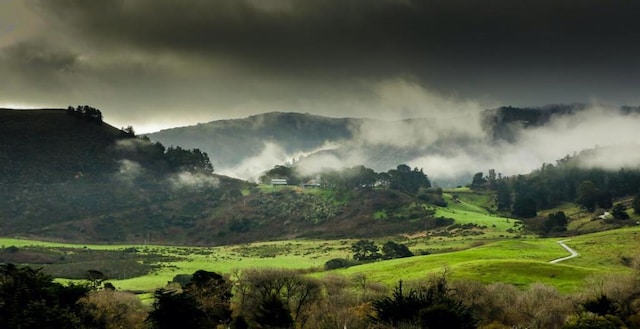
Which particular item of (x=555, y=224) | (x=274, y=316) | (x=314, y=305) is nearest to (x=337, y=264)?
(x=314, y=305)

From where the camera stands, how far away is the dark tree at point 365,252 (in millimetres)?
139800

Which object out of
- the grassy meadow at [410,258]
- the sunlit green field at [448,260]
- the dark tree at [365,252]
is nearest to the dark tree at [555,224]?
the grassy meadow at [410,258]

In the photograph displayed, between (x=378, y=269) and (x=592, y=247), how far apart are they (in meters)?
50.5

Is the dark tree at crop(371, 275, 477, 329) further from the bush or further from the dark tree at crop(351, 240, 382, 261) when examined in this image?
the dark tree at crop(351, 240, 382, 261)

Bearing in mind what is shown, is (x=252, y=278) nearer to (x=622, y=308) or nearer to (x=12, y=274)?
(x=12, y=274)

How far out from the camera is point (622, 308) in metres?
57.7

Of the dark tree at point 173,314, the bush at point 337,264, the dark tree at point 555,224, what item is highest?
the dark tree at point 555,224

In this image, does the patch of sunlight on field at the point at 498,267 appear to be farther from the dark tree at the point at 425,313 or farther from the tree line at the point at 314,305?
the dark tree at the point at 425,313

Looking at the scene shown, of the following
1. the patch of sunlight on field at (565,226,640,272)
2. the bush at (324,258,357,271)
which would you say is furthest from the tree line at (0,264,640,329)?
the bush at (324,258,357,271)

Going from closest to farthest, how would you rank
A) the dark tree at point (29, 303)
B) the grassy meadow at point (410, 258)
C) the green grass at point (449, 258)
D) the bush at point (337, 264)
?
the dark tree at point (29, 303) → the green grass at point (449, 258) → the grassy meadow at point (410, 258) → the bush at point (337, 264)

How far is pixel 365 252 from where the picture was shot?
146 meters

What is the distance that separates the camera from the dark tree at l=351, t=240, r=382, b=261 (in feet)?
459

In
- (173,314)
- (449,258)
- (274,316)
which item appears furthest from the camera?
(449,258)

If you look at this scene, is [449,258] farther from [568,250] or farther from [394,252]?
[568,250]
